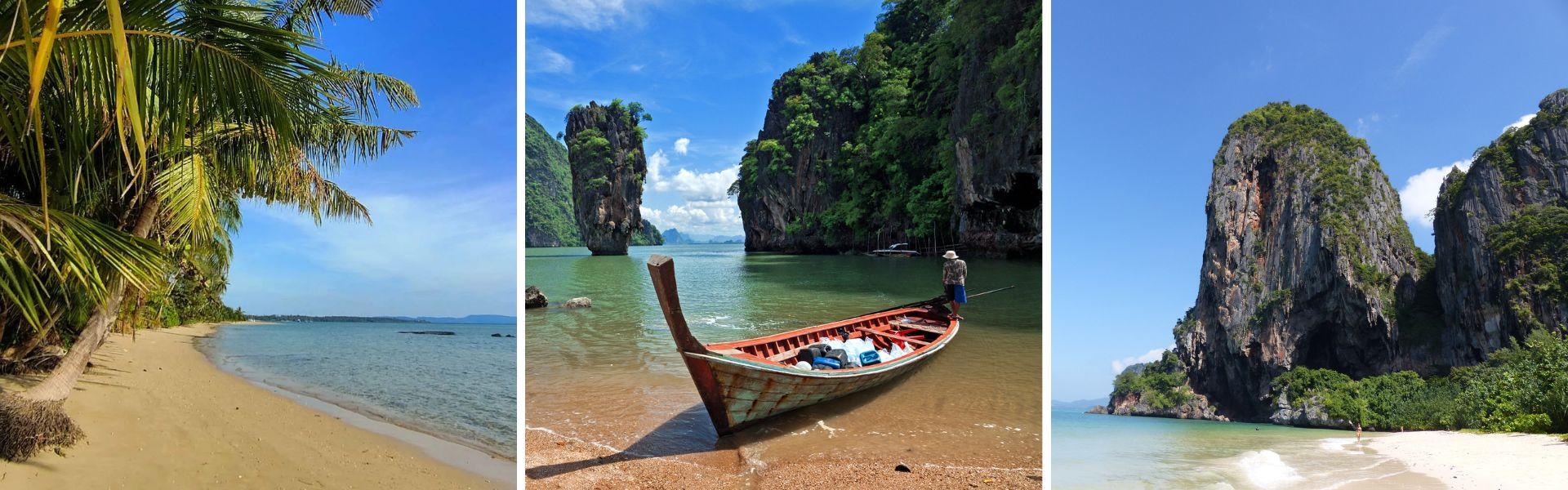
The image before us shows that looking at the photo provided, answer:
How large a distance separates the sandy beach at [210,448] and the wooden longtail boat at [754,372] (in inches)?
58.8

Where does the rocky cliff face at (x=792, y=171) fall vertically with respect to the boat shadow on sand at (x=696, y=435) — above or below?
above

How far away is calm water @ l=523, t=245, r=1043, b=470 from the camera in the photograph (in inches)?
113

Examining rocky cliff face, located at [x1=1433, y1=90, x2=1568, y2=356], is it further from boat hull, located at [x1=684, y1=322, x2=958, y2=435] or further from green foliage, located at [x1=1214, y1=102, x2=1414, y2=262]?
boat hull, located at [x1=684, y1=322, x2=958, y2=435]

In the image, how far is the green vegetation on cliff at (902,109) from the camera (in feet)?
40.4

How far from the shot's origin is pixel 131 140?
2824 mm

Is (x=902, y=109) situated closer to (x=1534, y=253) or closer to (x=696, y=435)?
(x=1534, y=253)

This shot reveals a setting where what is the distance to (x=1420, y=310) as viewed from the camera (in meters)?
18.3

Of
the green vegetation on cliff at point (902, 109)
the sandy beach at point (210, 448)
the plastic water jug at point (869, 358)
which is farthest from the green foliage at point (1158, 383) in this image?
the sandy beach at point (210, 448)

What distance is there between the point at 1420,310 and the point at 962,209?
16.8m

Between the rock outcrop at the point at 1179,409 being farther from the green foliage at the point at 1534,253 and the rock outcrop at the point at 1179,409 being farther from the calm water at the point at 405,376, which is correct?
the calm water at the point at 405,376

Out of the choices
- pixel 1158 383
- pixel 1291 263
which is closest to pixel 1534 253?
pixel 1291 263

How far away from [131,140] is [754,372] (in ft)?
11.0

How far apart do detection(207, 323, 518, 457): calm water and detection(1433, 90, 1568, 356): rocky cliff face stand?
814 inches

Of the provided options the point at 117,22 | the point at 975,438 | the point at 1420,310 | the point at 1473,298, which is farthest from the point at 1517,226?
the point at 117,22
